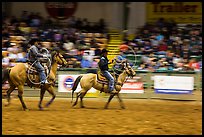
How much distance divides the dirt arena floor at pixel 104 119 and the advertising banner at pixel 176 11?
8980mm

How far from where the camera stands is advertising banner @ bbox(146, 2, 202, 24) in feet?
77.2

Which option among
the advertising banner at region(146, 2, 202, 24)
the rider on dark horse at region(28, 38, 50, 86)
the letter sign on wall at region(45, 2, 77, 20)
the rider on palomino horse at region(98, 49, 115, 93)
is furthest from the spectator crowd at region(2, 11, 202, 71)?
the rider on palomino horse at region(98, 49, 115, 93)

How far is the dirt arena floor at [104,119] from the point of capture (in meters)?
9.64

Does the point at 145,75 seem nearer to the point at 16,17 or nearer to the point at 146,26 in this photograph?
the point at 146,26

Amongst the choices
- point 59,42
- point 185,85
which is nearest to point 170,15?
point 59,42

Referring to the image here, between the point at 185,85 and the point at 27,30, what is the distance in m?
9.88

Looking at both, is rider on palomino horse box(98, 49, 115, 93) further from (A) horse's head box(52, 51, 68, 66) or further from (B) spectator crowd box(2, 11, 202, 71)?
(B) spectator crowd box(2, 11, 202, 71)

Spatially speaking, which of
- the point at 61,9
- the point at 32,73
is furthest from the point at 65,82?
the point at 61,9

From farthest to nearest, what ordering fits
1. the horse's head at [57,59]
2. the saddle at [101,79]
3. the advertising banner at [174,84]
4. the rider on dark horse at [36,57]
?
the advertising banner at [174,84], the saddle at [101,79], the horse's head at [57,59], the rider on dark horse at [36,57]

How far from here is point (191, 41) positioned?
21.4m

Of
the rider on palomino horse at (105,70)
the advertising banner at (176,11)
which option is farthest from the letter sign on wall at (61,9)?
the rider on palomino horse at (105,70)

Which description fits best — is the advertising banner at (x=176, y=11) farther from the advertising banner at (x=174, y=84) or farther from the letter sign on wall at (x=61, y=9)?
the advertising banner at (x=174, y=84)

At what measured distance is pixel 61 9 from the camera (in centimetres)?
2516

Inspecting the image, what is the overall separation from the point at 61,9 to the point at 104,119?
14.8 meters
